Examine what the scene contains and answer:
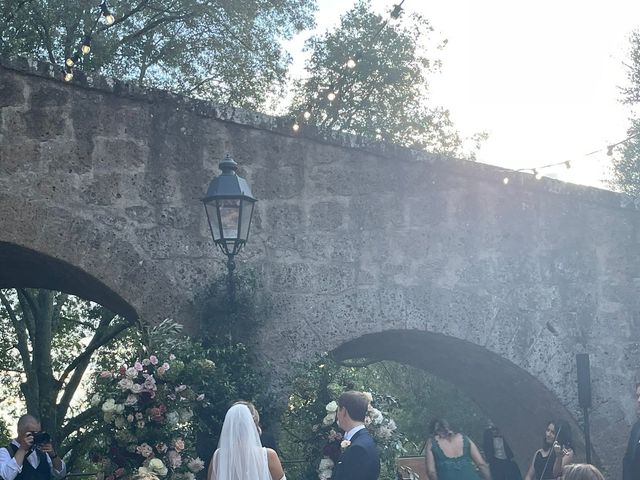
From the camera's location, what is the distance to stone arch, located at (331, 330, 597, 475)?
870 cm

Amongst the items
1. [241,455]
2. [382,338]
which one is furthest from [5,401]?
[241,455]

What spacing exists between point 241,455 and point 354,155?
357cm

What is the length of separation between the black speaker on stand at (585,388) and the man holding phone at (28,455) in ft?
16.6

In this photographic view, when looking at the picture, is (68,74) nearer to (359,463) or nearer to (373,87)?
(359,463)

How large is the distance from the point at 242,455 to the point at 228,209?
6.80 ft

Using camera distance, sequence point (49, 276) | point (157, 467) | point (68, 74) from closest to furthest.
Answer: point (157, 467), point (68, 74), point (49, 276)

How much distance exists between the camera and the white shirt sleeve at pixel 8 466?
6828 mm

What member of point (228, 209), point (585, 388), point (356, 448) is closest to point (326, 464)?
point (356, 448)

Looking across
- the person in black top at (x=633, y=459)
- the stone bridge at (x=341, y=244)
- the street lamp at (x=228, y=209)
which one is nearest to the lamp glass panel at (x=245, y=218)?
the street lamp at (x=228, y=209)

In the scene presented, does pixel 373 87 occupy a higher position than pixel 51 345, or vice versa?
pixel 373 87

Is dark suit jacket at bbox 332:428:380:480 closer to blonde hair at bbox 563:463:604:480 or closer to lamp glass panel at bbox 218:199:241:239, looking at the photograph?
blonde hair at bbox 563:463:604:480

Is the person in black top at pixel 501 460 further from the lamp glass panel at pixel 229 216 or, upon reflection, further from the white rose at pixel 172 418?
the white rose at pixel 172 418

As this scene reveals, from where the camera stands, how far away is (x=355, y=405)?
220 inches

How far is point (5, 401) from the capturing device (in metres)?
20.4
